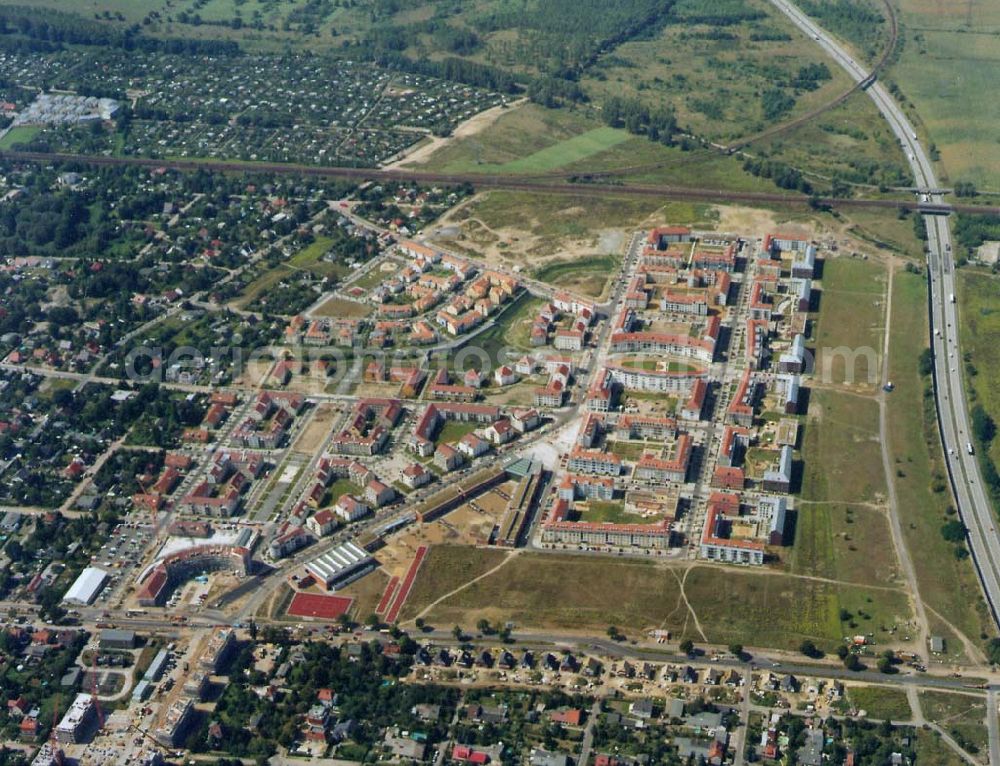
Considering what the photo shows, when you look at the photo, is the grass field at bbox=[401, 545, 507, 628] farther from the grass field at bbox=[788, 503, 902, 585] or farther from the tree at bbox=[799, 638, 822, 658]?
the tree at bbox=[799, 638, 822, 658]

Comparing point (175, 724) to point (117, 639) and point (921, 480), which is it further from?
point (921, 480)

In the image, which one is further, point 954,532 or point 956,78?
point 956,78

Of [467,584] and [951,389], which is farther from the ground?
[951,389]

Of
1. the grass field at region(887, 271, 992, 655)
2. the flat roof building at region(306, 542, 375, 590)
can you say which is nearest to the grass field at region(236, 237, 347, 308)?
the flat roof building at region(306, 542, 375, 590)

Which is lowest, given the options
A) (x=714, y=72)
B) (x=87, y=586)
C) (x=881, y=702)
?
(x=87, y=586)

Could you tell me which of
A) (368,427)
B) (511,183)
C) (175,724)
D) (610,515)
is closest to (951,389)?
(610,515)
